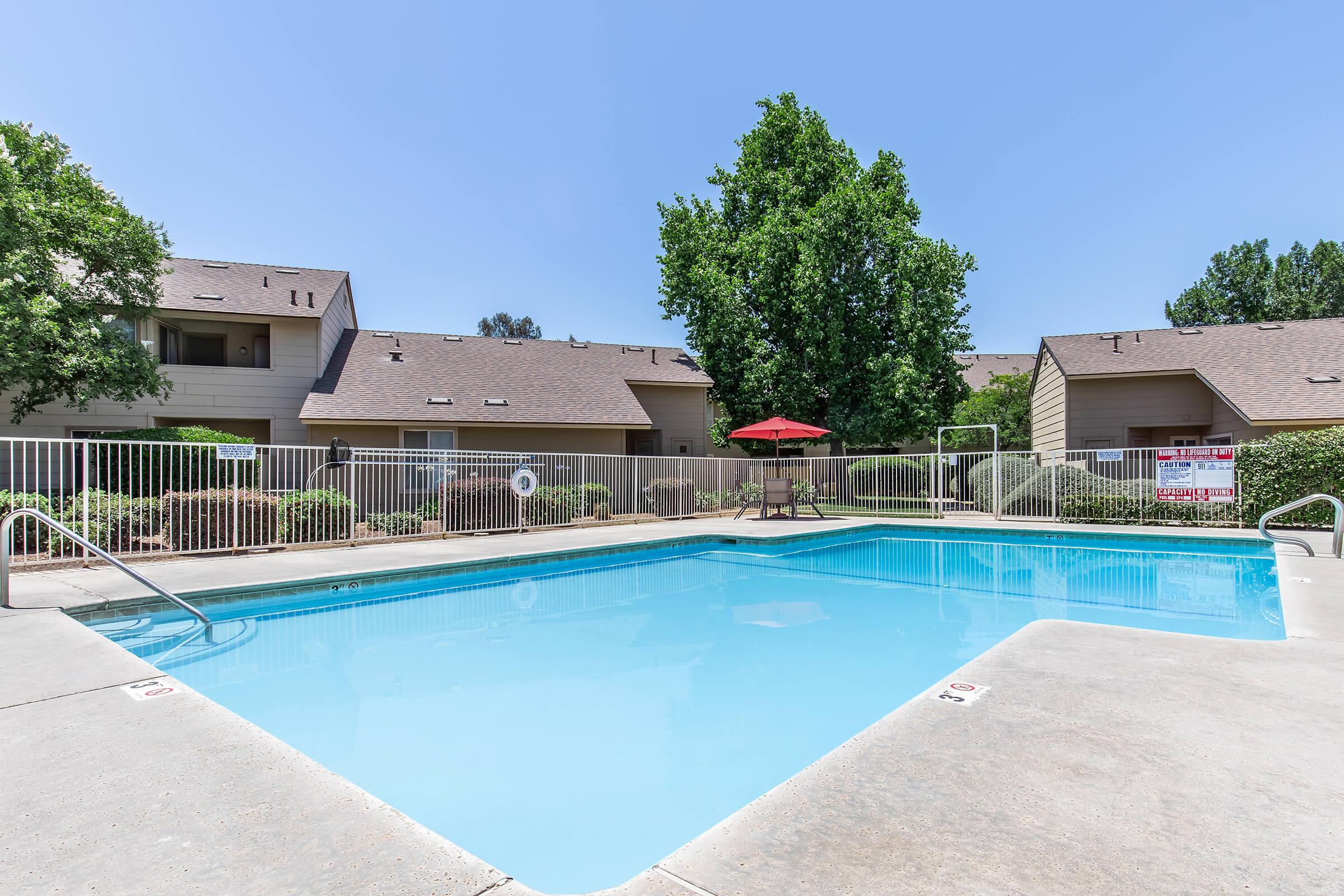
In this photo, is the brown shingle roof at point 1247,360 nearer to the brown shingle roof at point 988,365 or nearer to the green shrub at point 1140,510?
the green shrub at point 1140,510

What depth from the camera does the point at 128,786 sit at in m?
2.31

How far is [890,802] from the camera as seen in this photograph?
84.4 inches

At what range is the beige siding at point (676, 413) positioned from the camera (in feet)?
72.8

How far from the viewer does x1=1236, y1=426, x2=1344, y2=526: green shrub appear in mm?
12750

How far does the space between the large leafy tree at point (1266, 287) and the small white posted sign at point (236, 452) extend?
4296cm

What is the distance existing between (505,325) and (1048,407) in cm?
5569

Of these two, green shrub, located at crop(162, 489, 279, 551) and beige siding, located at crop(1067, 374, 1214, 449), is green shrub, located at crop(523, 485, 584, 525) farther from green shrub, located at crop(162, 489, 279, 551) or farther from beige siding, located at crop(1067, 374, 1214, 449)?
beige siding, located at crop(1067, 374, 1214, 449)

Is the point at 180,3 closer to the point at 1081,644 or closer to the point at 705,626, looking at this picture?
the point at 705,626

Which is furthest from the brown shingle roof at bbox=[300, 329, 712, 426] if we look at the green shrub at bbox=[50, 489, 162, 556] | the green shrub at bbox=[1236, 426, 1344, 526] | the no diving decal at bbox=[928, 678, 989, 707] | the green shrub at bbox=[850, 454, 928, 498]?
the no diving decal at bbox=[928, 678, 989, 707]

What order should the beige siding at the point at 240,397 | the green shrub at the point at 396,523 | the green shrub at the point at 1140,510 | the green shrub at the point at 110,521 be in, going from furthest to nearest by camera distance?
the beige siding at the point at 240,397
the green shrub at the point at 1140,510
the green shrub at the point at 396,523
the green shrub at the point at 110,521

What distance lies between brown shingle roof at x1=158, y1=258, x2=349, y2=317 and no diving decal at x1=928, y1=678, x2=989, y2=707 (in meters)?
17.4

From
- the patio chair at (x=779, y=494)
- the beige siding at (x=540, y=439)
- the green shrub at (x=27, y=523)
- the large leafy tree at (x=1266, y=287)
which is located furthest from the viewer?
the large leafy tree at (x=1266, y=287)

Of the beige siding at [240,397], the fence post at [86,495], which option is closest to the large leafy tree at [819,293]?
the beige siding at [240,397]

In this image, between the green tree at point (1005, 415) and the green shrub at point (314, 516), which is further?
the green tree at point (1005, 415)
